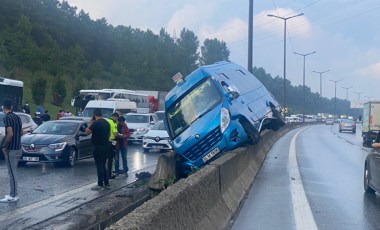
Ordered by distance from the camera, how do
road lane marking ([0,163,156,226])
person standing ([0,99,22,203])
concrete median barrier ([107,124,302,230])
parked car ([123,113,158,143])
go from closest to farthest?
1. concrete median barrier ([107,124,302,230])
2. road lane marking ([0,163,156,226])
3. person standing ([0,99,22,203])
4. parked car ([123,113,158,143])

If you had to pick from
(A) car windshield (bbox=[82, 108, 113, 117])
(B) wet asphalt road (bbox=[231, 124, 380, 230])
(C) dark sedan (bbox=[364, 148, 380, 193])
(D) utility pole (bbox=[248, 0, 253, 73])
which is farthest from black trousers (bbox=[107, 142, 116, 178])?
(D) utility pole (bbox=[248, 0, 253, 73])

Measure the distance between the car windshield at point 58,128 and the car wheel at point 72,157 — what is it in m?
0.67

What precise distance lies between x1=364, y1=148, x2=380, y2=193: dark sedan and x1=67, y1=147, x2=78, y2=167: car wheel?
8.82 m

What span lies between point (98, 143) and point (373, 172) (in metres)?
5.79

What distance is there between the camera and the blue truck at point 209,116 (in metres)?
15.4

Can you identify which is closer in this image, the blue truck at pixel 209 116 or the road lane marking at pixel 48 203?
the road lane marking at pixel 48 203

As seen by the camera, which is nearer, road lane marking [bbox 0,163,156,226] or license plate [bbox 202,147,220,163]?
road lane marking [bbox 0,163,156,226]

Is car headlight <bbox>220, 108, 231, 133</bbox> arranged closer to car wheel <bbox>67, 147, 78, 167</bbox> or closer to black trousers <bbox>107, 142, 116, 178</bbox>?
black trousers <bbox>107, 142, 116, 178</bbox>

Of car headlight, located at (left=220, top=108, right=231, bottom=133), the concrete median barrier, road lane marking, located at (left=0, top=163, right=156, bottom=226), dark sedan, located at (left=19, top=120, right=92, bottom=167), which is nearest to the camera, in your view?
the concrete median barrier

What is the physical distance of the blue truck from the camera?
15445 mm

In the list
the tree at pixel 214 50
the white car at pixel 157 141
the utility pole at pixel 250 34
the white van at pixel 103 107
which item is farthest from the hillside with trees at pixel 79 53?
the white car at pixel 157 141

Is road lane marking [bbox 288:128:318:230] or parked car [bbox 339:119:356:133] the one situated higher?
parked car [bbox 339:119:356:133]

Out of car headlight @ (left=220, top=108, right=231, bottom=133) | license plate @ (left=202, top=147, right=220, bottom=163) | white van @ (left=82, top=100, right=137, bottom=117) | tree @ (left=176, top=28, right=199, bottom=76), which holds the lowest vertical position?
license plate @ (left=202, top=147, right=220, bottom=163)

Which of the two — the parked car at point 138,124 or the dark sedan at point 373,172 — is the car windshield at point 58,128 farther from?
the parked car at point 138,124
